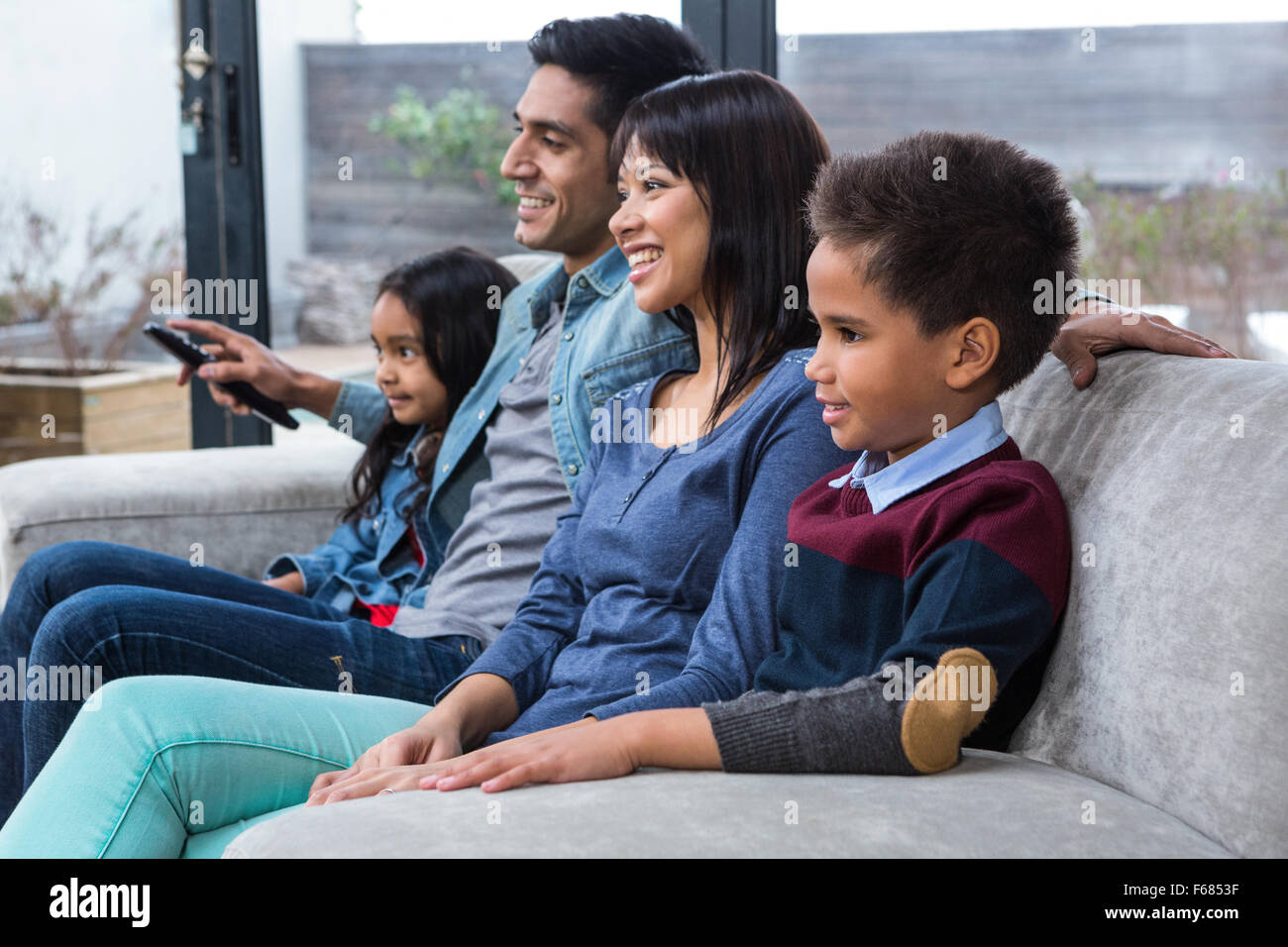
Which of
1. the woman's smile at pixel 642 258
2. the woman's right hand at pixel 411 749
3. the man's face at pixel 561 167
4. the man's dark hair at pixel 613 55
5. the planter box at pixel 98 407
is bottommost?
the woman's right hand at pixel 411 749

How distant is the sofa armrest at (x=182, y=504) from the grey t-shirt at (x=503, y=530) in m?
0.45

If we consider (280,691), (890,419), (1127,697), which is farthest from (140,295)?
(1127,697)

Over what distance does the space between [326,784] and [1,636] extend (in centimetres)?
66

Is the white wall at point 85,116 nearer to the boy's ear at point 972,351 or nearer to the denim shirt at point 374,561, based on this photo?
the denim shirt at point 374,561

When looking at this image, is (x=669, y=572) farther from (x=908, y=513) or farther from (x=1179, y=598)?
(x=1179, y=598)

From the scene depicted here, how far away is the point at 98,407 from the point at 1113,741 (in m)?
2.69

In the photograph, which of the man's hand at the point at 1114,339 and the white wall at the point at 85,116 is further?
the white wall at the point at 85,116

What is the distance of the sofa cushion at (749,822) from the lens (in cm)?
80

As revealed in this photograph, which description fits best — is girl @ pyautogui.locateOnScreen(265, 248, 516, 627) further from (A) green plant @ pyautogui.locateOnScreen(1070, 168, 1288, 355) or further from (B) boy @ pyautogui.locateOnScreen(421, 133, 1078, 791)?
(A) green plant @ pyautogui.locateOnScreen(1070, 168, 1288, 355)

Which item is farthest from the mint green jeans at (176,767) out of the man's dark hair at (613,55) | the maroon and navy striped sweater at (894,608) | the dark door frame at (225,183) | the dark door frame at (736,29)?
the dark door frame at (225,183)

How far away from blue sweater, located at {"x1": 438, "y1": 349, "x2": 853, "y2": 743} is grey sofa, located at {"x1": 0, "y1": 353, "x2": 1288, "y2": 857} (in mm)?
181

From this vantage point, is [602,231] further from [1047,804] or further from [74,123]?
[74,123]

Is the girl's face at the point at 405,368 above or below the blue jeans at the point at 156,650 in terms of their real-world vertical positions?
above

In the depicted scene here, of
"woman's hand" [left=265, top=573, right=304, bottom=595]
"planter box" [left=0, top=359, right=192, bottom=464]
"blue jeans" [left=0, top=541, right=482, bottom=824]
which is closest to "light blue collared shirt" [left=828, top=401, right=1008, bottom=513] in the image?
"blue jeans" [left=0, top=541, right=482, bottom=824]
